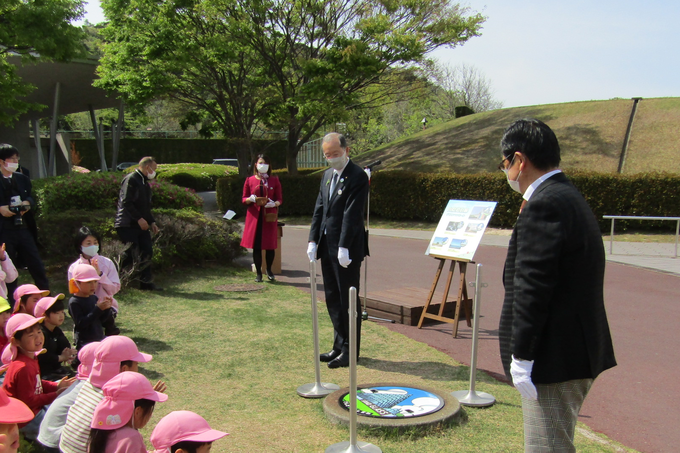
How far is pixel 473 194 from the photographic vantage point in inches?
766

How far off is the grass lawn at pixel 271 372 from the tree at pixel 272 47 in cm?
1420

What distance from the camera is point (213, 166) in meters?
38.4

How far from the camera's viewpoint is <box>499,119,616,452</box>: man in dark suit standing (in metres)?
2.48

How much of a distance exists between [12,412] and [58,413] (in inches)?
41.2

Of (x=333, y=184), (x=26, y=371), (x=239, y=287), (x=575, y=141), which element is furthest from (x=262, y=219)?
(x=575, y=141)

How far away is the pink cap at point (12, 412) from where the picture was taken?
94.4 inches

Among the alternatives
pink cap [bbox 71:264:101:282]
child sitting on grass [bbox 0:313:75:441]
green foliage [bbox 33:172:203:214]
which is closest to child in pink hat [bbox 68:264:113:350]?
pink cap [bbox 71:264:101:282]

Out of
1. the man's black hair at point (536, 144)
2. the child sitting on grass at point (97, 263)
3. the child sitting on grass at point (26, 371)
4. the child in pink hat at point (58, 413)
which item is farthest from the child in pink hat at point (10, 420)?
the child sitting on grass at point (97, 263)

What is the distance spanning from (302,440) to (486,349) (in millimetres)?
2938

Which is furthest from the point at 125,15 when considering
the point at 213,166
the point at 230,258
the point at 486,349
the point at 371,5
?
the point at 486,349

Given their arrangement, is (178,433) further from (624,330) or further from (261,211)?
(261,211)

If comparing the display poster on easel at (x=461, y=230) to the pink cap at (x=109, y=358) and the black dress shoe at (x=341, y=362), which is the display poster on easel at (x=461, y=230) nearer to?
the black dress shoe at (x=341, y=362)

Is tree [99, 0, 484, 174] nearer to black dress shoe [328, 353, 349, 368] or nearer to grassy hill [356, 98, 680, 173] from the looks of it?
grassy hill [356, 98, 680, 173]

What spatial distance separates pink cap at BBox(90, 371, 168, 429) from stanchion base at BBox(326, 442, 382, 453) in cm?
137
